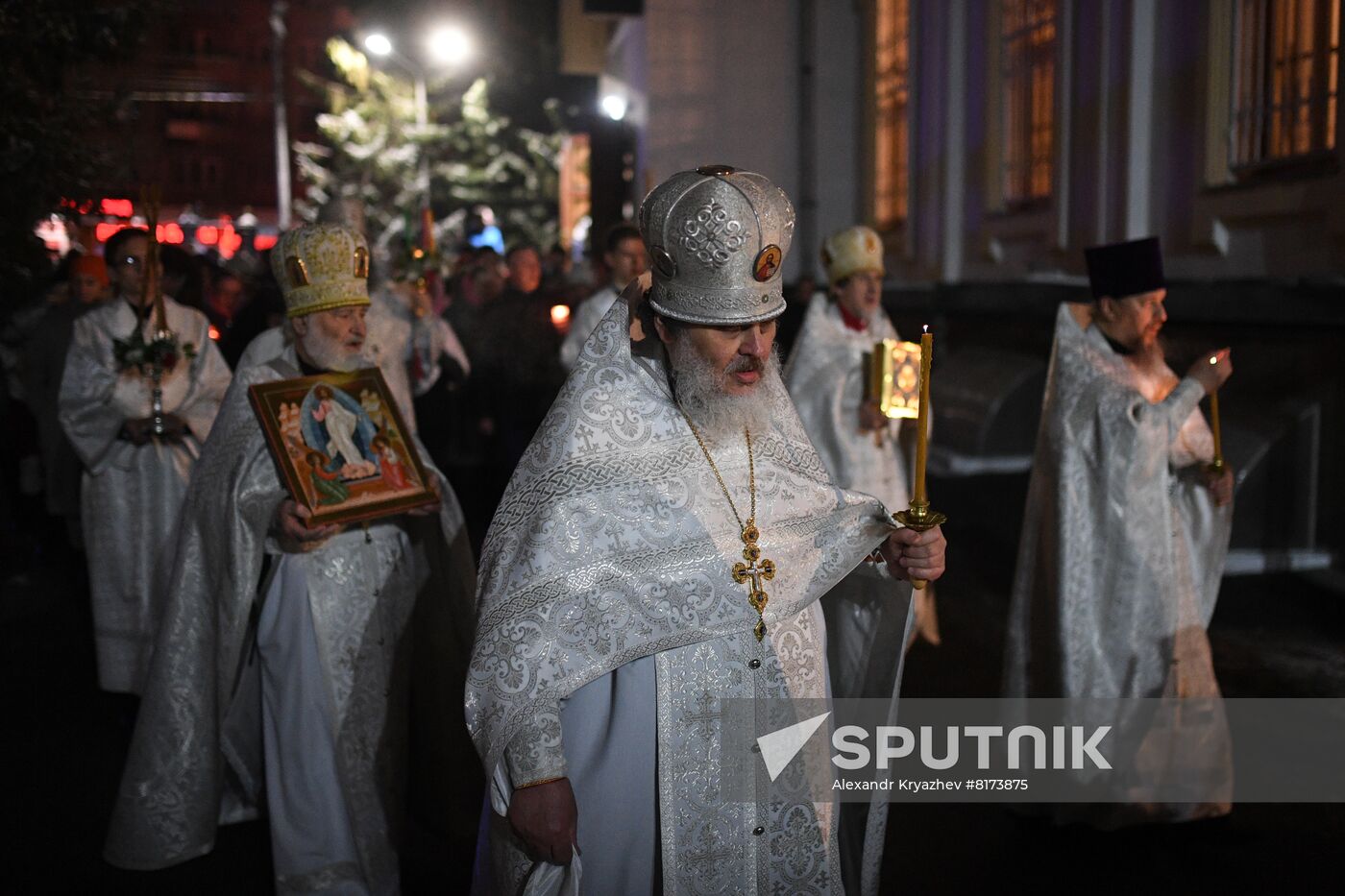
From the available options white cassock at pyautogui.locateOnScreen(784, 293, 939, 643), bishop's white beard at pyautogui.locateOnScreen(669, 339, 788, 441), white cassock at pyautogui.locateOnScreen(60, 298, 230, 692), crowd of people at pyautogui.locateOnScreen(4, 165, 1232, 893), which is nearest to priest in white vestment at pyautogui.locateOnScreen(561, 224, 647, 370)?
crowd of people at pyautogui.locateOnScreen(4, 165, 1232, 893)

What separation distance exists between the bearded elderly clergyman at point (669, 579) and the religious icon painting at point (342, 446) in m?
1.34

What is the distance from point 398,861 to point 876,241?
3.83 m

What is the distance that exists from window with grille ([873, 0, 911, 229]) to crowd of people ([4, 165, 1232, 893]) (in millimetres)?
9289

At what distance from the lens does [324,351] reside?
429cm

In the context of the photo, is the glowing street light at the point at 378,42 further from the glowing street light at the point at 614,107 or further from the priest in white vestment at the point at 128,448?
the priest in white vestment at the point at 128,448

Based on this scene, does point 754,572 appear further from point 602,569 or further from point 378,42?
point 378,42

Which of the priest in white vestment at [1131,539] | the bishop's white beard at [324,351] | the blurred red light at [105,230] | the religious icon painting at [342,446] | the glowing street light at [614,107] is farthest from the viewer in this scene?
the glowing street light at [614,107]

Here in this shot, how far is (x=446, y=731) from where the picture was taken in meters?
4.70

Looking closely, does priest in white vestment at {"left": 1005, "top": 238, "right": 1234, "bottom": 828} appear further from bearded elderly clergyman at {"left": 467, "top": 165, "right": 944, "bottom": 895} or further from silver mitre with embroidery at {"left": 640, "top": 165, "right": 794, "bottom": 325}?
silver mitre with embroidery at {"left": 640, "top": 165, "right": 794, "bottom": 325}

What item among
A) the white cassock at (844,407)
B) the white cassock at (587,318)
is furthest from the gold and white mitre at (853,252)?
the white cassock at (587,318)

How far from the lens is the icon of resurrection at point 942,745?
2.93 meters

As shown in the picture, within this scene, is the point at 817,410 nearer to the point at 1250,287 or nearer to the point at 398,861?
the point at 1250,287

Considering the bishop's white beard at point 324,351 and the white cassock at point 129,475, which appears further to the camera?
the white cassock at point 129,475

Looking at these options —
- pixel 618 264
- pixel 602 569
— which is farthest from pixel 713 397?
pixel 618 264
